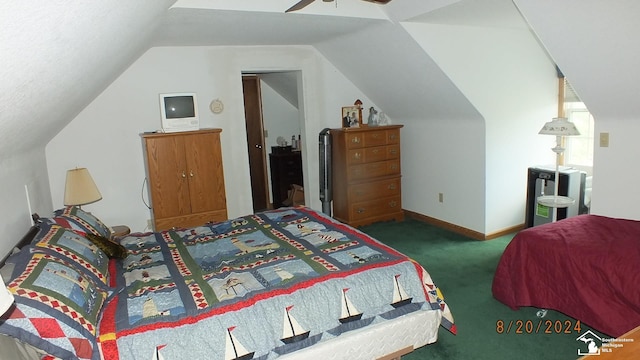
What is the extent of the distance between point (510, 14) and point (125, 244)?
12.0 ft

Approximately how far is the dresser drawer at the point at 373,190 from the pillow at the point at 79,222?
278 cm

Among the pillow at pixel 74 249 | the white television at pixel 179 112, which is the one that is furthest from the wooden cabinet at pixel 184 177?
the pillow at pixel 74 249

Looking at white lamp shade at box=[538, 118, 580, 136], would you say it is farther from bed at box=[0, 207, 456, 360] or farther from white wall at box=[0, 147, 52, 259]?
white wall at box=[0, 147, 52, 259]

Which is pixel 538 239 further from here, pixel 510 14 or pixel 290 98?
pixel 290 98

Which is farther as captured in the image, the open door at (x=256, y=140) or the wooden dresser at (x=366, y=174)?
the open door at (x=256, y=140)

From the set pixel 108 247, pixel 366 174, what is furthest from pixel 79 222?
pixel 366 174

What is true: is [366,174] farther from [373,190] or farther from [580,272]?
[580,272]

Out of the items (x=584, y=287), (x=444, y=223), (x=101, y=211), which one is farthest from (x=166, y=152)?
(x=584, y=287)

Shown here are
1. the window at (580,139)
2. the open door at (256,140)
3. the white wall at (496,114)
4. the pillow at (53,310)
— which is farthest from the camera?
the open door at (256,140)

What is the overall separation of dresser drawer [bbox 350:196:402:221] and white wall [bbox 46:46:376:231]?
4.27 ft

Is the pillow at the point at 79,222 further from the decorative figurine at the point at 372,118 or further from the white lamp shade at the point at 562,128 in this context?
the white lamp shade at the point at 562,128

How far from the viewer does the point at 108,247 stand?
2.66 m

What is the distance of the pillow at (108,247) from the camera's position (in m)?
2.63

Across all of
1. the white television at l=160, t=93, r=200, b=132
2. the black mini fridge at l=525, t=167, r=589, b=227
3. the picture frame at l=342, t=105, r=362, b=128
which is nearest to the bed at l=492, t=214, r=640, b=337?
the black mini fridge at l=525, t=167, r=589, b=227
